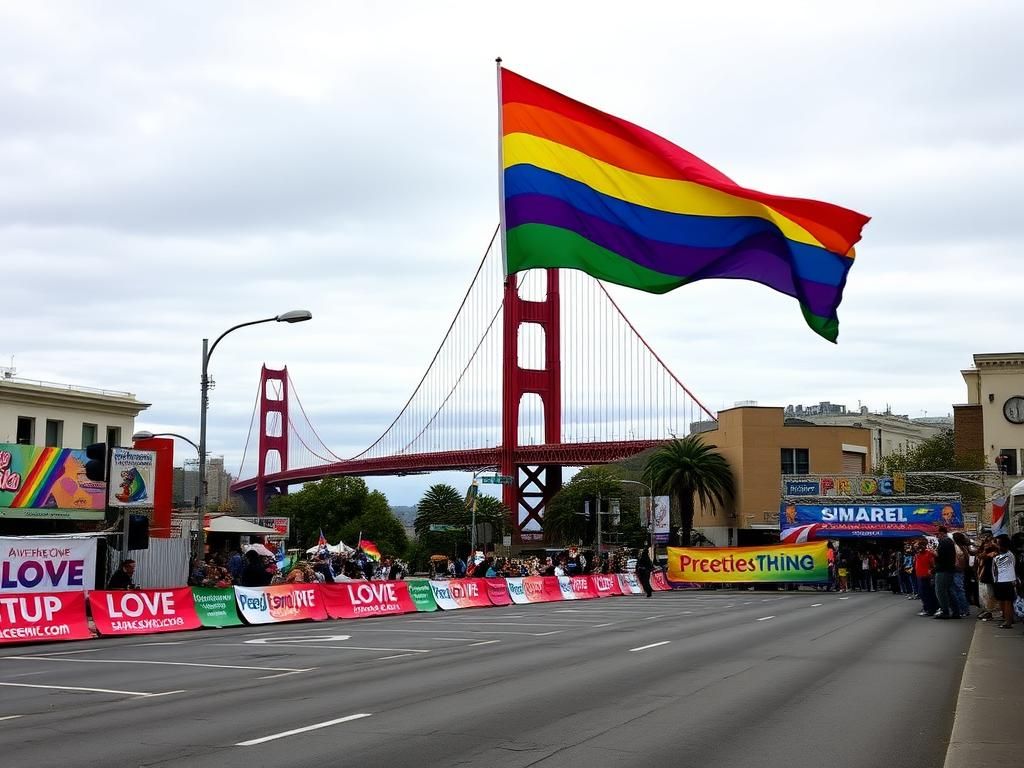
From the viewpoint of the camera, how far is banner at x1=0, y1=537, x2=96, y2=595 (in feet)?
72.8

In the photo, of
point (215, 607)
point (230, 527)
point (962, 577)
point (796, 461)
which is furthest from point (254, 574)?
point (796, 461)

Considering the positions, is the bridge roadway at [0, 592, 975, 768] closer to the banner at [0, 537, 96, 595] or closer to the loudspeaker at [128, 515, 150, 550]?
the loudspeaker at [128, 515, 150, 550]

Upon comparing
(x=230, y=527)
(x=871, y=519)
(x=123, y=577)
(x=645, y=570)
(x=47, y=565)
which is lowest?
(x=645, y=570)

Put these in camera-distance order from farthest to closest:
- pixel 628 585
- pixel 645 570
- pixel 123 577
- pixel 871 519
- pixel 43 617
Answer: pixel 871 519 < pixel 628 585 < pixel 645 570 < pixel 123 577 < pixel 43 617

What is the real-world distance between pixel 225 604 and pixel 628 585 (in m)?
22.0

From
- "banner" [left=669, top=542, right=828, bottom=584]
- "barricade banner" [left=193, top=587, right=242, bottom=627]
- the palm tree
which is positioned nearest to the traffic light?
"barricade banner" [left=193, top=587, right=242, bottom=627]

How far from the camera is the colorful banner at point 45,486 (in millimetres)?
46250

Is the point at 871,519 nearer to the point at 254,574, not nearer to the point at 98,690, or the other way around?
the point at 254,574

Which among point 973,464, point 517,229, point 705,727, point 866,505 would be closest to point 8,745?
point 705,727

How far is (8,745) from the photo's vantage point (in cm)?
927

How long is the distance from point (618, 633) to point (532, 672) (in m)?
7.41

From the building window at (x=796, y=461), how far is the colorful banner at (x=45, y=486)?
153 ft

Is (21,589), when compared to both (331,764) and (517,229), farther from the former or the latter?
(331,764)

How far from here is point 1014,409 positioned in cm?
7775
